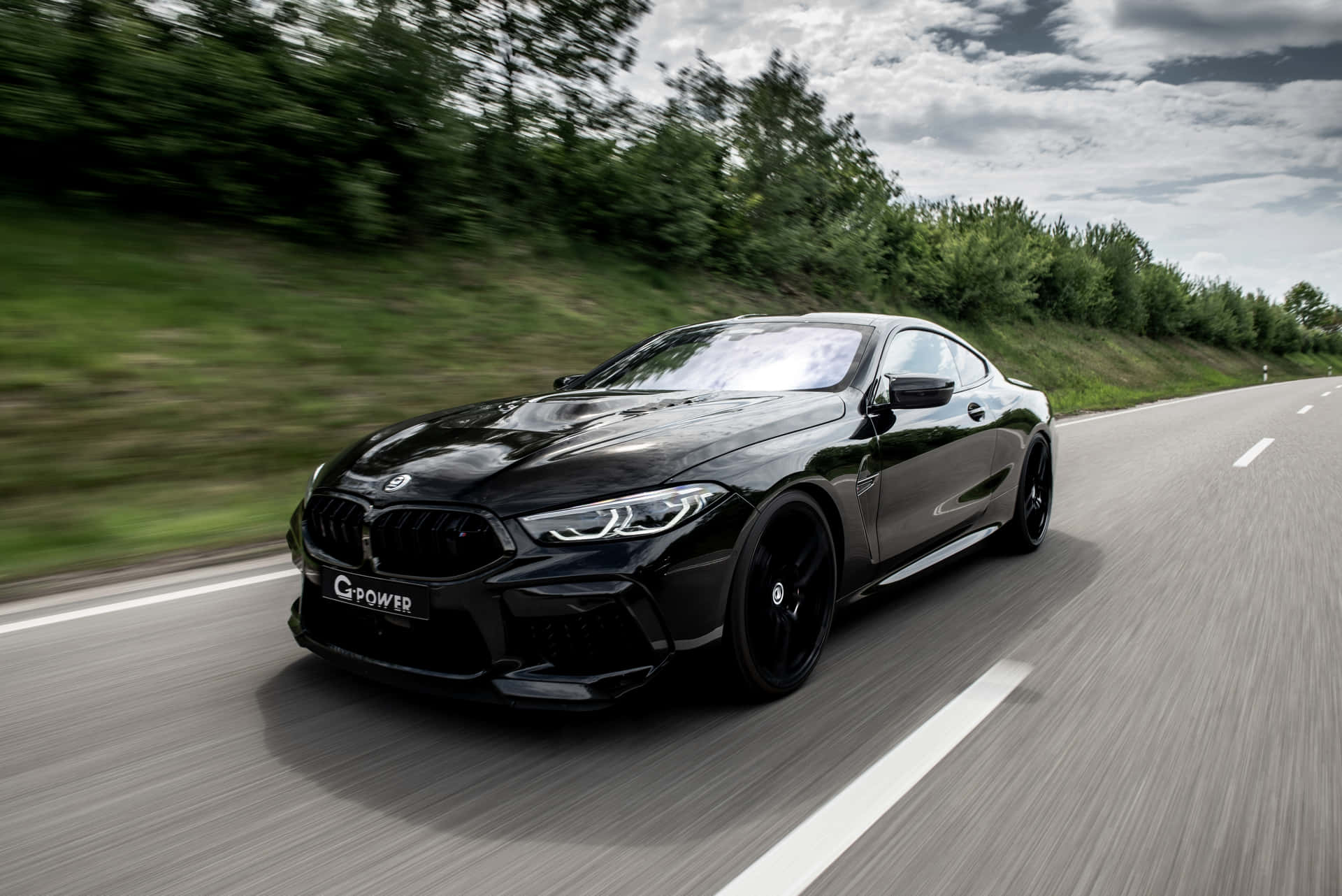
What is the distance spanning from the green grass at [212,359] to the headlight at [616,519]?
3.42 meters

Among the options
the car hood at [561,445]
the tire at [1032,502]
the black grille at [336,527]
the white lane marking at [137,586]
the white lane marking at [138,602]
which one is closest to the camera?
the car hood at [561,445]

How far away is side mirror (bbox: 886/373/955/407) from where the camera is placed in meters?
3.89

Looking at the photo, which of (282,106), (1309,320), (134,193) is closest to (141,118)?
(134,193)

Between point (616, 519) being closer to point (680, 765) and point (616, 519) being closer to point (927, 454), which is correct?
point (680, 765)

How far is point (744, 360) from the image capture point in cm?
434

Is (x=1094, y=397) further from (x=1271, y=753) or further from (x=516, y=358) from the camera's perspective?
(x=1271, y=753)

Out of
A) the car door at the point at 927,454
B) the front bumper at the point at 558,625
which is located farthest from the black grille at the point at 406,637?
the car door at the point at 927,454

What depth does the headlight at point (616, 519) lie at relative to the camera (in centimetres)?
281

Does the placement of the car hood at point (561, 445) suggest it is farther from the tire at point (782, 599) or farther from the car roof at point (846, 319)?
the car roof at point (846, 319)

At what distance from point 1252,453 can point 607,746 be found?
35.4 ft

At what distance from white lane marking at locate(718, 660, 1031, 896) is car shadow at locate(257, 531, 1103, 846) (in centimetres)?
7

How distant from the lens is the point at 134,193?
8891mm

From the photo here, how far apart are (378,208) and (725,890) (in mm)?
9809

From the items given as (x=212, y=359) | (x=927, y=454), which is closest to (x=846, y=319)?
(x=927, y=454)
